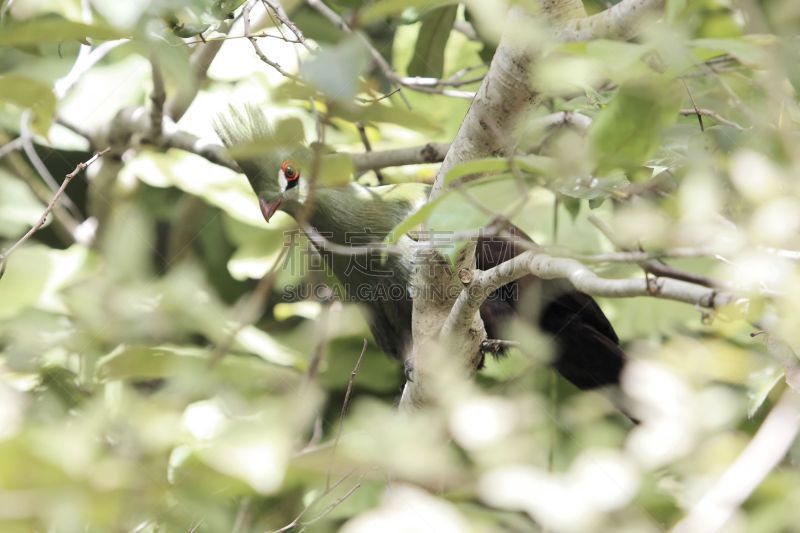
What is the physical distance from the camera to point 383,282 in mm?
2570

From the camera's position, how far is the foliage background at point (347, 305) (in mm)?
1062

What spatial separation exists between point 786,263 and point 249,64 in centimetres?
242

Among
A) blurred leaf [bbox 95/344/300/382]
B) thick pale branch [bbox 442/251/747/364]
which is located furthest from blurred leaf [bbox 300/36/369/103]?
blurred leaf [bbox 95/344/300/382]

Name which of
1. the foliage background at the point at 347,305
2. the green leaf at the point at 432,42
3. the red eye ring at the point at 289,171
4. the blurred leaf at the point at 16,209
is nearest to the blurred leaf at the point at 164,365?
the foliage background at the point at 347,305

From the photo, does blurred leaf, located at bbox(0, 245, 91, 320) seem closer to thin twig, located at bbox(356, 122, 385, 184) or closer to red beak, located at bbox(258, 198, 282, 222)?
red beak, located at bbox(258, 198, 282, 222)

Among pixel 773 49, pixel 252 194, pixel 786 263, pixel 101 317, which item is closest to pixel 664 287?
pixel 786 263

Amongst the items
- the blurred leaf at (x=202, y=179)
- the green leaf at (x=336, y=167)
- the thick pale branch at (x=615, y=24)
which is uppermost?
the thick pale branch at (x=615, y=24)

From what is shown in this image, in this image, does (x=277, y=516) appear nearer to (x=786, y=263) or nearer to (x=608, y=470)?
Result: (x=608, y=470)

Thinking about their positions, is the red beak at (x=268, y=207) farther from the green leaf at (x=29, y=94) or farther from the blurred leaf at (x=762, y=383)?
the blurred leaf at (x=762, y=383)

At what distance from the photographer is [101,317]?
97.8 inches

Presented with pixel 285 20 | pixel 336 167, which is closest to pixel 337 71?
pixel 336 167

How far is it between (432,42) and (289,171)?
2.04 feet

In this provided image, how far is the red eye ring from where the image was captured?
2.64 metres

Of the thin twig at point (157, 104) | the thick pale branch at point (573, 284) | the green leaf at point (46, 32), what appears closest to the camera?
the thick pale branch at point (573, 284)
